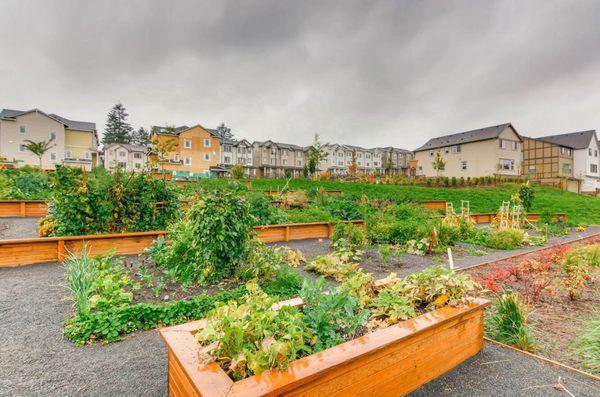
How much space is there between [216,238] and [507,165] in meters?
42.8

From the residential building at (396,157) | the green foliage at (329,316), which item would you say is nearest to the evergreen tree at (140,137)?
the residential building at (396,157)

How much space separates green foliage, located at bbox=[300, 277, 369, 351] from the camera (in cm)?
221

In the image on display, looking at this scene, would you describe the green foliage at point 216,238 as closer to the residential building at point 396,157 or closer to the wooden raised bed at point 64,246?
the wooden raised bed at point 64,246

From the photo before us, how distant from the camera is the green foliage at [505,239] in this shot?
8461 mm

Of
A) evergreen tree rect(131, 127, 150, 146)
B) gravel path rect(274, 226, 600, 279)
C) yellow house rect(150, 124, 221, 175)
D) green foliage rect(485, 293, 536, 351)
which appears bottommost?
gravel path rect(274, 226, 600, 279)

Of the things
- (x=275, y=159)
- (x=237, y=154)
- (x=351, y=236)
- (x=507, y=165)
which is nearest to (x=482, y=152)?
(x=507, y=165)

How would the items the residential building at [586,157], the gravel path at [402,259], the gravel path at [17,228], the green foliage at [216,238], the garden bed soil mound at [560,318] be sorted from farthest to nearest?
the residential building at [586,157]
the gravel path at [17,228]
the gravel path at [402,259]
the green foliage at [216,238]
the garden bed soil mound at [560,318]

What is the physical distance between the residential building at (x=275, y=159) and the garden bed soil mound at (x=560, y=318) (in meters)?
50.3

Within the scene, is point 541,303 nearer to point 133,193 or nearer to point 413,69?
point 133,193

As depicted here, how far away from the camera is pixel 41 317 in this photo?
11.1 ft

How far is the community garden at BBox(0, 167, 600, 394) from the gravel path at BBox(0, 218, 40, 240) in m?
1.12

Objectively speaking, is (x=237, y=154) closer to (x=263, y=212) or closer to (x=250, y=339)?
(x=263, y=212)

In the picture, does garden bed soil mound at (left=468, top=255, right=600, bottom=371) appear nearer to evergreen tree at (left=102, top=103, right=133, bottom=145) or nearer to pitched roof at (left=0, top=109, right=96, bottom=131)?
pitched roof at (left=0, top=109, right=96, bottom=131)

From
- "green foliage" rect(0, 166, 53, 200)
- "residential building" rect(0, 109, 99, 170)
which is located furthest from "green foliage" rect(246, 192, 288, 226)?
"residential building" rect(0, 109, 99, 170)
